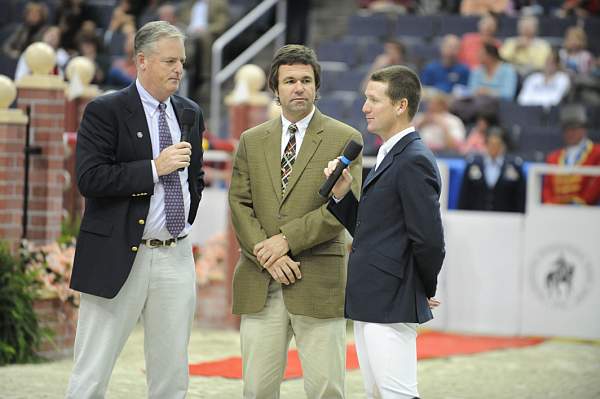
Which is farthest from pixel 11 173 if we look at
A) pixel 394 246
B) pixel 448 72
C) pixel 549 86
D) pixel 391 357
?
pixel 549 86

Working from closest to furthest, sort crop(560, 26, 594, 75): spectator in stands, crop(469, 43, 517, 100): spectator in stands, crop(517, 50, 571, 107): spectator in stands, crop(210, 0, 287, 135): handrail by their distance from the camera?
crop(517, 50, 571, 107): spectator in stands → crop(469, 43, 517, 100): spectator in stands → crop(560, 26, 594, 75): spectator in stands → crop(210, 0, 287, 135): handrail

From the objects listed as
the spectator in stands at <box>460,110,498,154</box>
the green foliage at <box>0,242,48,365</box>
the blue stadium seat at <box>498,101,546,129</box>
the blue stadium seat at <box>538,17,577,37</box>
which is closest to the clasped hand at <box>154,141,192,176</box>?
the green foliage at <box>0,242,48,365</box>

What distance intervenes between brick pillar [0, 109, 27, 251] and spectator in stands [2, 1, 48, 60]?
7500 millimetres

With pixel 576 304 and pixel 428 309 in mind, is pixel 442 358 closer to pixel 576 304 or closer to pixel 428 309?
pixel 576 304

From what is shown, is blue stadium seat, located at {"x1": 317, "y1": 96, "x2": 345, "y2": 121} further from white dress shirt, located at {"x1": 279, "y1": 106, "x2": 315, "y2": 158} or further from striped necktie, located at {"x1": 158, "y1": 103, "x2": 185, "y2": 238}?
striped necktie, located at {"x1": 158, "y1": 103, "x2": 185, "y2": 238}

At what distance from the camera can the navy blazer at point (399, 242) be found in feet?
15.6

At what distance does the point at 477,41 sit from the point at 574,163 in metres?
3.13

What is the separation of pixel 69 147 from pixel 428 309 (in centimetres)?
518

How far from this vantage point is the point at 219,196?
11.0m

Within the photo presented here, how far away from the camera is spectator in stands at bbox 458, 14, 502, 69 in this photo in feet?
42.4

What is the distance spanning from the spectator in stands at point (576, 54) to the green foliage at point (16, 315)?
7.02 meters

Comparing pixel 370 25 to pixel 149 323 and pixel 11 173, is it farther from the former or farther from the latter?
pixel 149 323

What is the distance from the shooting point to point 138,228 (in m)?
5.11

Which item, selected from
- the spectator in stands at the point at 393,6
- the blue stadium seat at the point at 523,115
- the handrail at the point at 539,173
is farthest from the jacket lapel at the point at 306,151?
the spectator in stands at the point at 393,6
